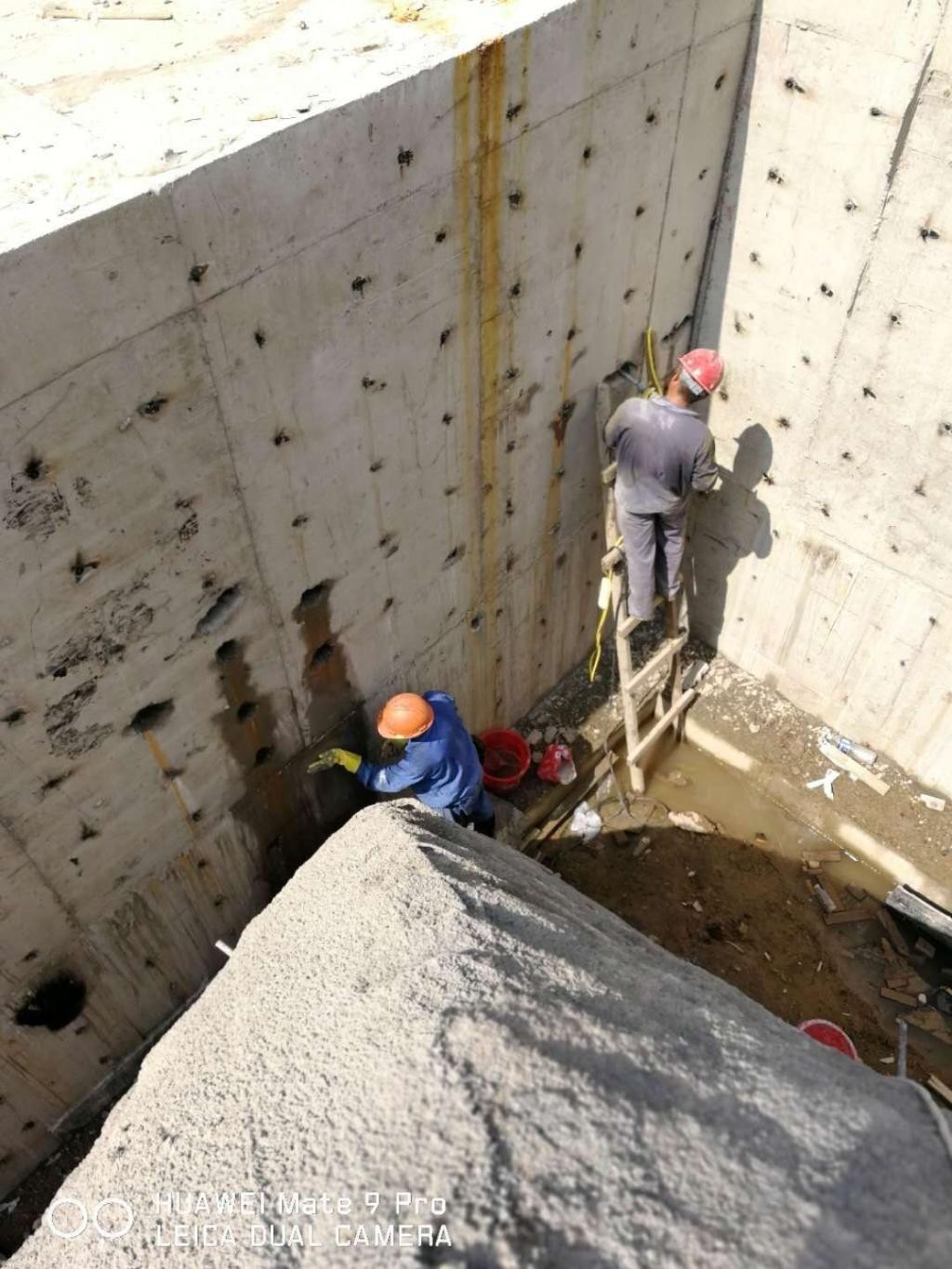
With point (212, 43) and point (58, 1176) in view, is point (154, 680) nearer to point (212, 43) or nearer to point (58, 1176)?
point (212, 43)

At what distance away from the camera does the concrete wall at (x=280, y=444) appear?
124 inches

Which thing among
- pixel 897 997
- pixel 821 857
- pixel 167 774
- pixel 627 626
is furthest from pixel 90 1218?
pixel 821 857

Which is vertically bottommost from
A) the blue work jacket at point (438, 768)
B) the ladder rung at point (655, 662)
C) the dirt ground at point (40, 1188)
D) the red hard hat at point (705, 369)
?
the dirt ground at point (40, 1188)

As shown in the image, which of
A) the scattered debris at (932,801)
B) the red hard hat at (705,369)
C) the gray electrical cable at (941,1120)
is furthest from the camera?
the scattered debris at (932,801)

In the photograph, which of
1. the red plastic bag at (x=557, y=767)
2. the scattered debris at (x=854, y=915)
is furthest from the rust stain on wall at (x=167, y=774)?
the scattered debris at (x=854, y=915)

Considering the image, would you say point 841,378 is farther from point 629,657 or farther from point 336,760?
point 336,760

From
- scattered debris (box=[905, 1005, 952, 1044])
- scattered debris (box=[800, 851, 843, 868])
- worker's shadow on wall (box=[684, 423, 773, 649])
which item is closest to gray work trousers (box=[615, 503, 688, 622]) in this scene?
worker's shadow on wall (box=[684, 423, 773, 649])

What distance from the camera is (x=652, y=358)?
575 cm

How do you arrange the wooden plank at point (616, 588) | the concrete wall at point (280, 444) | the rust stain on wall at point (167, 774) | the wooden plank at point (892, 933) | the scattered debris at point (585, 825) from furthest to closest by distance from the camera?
the scattered debris at point (585, 825)
the wooden plank at point (892, 933)
the wooden plank at point (616, 588)
the rust stain on wall at point (167, 774)
the concrete wall at point (280, 444)

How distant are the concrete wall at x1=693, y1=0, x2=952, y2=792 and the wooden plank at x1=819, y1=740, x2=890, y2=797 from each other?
0.65 feet

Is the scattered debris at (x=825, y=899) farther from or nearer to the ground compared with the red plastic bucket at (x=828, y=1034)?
nearer to the ground

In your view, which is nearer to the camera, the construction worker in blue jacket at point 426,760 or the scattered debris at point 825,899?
the construction worker in blue jacket at point 426,760

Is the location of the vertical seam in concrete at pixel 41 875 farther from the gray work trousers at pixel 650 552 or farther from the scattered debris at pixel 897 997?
the scattered debris at pixel 897 997

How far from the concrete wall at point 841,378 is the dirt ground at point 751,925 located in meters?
1.35
